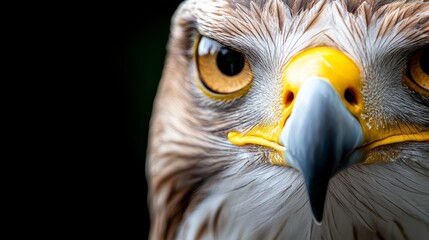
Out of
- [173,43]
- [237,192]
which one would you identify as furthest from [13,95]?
[237,192]

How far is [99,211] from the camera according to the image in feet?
10.5

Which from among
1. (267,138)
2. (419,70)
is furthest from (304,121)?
(419,70)

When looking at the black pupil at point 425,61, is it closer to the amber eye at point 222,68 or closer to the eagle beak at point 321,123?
the eagle beak at point 321,123

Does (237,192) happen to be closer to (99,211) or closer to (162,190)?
(162,190)

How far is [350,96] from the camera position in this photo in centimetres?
139

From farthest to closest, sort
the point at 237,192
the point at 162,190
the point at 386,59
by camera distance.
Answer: the point at 162,190 < the point at 237,192 < the point at 386,59

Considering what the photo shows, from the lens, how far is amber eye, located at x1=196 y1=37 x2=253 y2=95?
1589 mm

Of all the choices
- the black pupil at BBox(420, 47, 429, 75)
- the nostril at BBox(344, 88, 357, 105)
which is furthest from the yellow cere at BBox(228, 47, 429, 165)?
the black pupil at BBox(420, 47, 429, 75)

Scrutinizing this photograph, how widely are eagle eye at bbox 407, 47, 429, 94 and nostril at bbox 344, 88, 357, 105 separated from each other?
156 millimetres

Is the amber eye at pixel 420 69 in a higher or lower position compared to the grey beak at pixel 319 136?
higher

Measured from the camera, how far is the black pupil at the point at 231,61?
1.59 m

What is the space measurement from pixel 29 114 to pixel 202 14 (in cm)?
180

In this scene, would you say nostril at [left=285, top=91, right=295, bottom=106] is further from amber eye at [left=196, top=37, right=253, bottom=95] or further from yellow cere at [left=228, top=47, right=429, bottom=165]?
amber eye at [left=196, top=37, right=253, bottom=95]

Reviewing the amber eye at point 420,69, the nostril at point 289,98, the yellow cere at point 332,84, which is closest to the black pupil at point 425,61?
the amber eye at point 420,69
